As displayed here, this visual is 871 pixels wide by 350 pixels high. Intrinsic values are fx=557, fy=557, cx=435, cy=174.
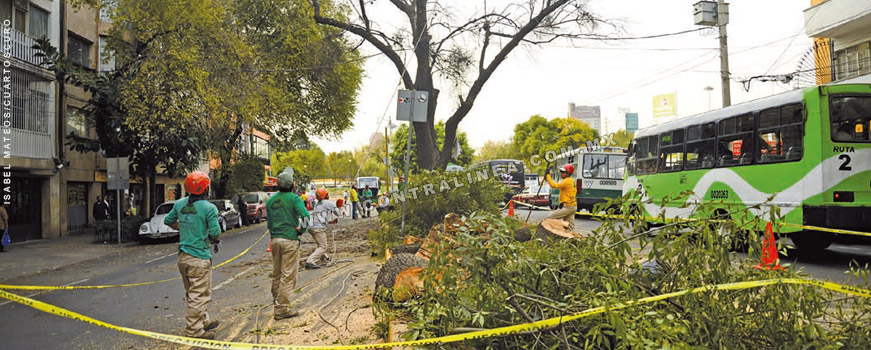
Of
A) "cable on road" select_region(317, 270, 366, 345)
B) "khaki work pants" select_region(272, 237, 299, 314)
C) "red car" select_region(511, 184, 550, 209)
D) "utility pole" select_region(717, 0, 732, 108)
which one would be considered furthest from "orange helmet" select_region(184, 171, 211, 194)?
"red car" select_region(511, 184, 550, 209)

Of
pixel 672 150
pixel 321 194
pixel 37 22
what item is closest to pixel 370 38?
pixel 321 194

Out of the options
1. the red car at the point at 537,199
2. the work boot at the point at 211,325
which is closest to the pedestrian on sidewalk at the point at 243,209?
the red car at the point at 537,199

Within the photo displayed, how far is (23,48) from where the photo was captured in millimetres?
18531

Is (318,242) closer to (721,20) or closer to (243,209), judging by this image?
(721,20)

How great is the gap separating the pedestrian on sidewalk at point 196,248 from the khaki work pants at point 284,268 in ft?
2.49

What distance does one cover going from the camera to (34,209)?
19859 mm

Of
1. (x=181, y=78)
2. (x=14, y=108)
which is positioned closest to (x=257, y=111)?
(x=181, y=78)

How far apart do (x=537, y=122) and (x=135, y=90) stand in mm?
48842

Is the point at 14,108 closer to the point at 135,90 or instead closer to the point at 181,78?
the point at 135,90

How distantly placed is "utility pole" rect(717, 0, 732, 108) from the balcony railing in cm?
2196

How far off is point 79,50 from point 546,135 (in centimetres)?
4517

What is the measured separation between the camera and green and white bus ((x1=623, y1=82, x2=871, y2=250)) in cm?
845

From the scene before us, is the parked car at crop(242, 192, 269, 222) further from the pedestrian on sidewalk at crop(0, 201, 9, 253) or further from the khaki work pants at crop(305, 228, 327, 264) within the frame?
the khaki work pants at crop(305, 228, 327, 264)

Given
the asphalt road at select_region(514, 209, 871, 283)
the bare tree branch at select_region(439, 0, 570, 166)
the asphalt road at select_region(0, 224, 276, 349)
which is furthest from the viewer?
the bare tree branch at select_region(439, 0, 570, 166)
